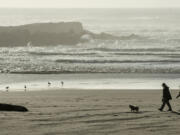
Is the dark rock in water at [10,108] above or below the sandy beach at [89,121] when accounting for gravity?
above

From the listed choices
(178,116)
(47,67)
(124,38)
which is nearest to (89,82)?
(47,67)

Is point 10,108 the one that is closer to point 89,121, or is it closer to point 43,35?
point 89,121

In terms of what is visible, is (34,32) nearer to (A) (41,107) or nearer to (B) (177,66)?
(B) (177,66)

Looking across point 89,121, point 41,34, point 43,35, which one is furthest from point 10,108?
point 41,34

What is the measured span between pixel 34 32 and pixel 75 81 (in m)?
35.1

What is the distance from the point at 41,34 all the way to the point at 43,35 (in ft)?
1.35

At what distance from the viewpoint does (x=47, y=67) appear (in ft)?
129

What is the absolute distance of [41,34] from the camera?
66938 millimetres

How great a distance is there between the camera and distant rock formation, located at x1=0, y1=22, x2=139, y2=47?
63062 millimetres

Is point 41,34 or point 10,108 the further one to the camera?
point 41,34

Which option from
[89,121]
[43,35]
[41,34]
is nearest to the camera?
[89,121]

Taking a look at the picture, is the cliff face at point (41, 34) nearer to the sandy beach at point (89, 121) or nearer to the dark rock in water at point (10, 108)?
the dark rock in water at point (10, 108)

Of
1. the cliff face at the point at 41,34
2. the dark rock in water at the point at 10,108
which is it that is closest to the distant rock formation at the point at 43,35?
the cliff face at the point at 41,34

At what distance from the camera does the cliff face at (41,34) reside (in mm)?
63147
